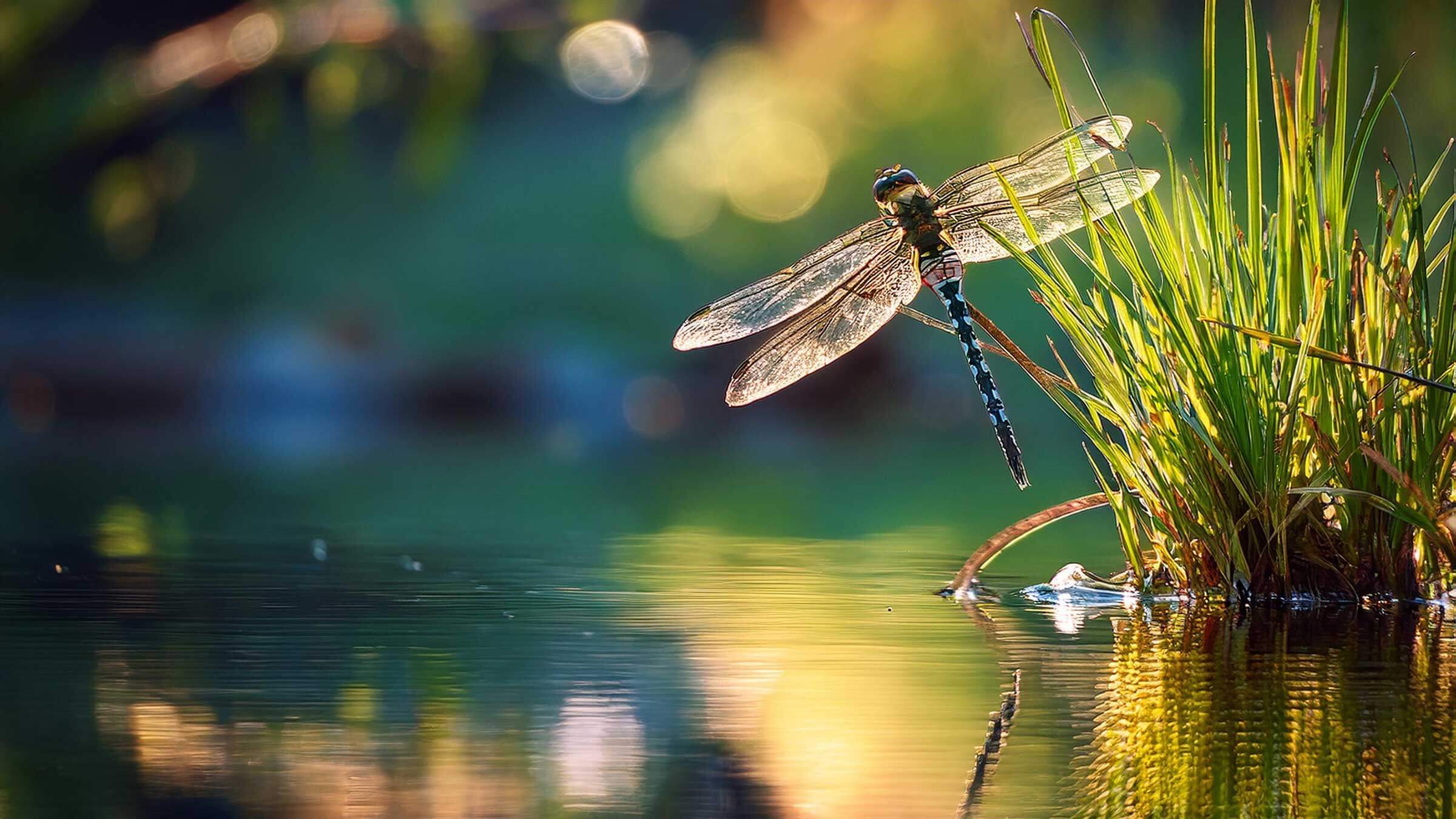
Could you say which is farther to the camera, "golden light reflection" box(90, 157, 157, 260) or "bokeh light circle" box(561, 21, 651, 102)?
"bokeh light circle" box(561, 21, 651, 102)

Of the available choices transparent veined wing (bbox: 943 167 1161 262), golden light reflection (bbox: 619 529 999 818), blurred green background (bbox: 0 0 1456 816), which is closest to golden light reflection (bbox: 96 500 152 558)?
blurred green background (bbox: 0 0 1456 816)

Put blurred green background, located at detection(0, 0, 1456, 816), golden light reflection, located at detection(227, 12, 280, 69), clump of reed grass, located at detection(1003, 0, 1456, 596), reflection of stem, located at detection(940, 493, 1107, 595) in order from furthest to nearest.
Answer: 1. golden light reflection, located at detection(227, 12, 280, 69)
2. reflection of stem, located at detection(940, 493, 1107, 595)
3. clump of reed grass, located at detection(1003, 0, 1456, 596)
4. blurred green background, located at detection(0, 0, 1456, 816)

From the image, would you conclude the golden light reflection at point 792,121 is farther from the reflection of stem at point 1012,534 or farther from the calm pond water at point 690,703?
the calm pond water at point 690,703

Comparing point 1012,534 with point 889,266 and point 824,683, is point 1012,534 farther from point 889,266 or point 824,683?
point 824,683

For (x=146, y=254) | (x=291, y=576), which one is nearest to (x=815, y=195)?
(x=146, y=254)

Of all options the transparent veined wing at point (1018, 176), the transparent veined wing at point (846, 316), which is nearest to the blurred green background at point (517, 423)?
the transparent veined wing at point (1018, 176)

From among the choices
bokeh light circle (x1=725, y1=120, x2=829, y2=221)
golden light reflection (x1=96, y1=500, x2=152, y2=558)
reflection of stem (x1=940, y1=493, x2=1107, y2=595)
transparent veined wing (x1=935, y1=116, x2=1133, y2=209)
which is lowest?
reflection of stem (x1=940, y1=493, x2=1107, y2=595)

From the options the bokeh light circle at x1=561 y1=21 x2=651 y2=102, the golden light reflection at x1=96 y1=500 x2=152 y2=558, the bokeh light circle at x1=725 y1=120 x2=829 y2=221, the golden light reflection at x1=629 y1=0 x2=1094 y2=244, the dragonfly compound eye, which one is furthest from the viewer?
the bokeh light circle at x1=561 y1=21 x2=651 y2=102

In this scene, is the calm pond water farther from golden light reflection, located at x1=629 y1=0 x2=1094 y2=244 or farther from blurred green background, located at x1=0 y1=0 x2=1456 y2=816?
golden light reflection, located at x1=629 y1=0 x2=1094 y2=244

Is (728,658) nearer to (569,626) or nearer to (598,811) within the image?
(569,626)
